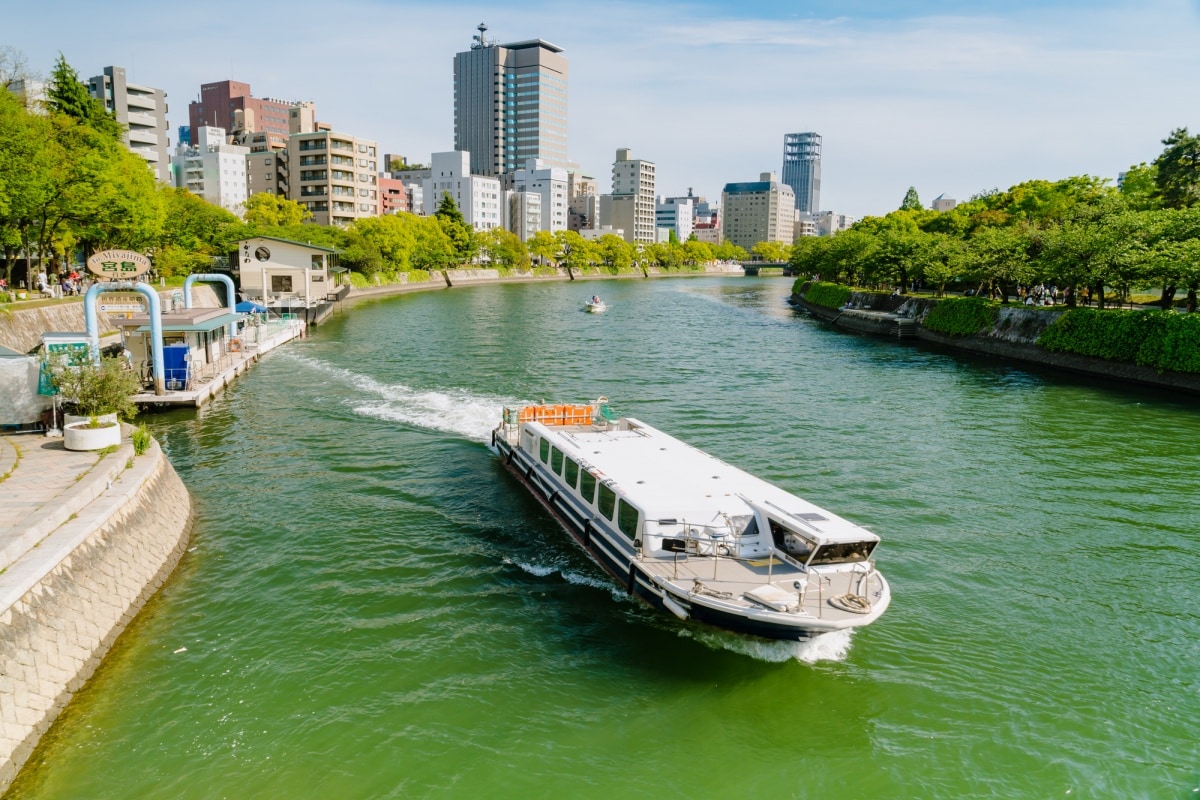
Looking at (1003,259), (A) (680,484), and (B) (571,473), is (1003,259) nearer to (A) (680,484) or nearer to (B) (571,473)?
(B) (571,473)

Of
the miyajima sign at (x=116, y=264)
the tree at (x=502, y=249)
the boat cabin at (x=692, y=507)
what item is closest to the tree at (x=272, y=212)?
the tree at (x=502, y=249)

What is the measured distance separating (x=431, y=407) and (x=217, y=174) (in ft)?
531

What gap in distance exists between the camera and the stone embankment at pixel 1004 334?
5203 centimetres

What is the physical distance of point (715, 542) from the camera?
18.6 meters

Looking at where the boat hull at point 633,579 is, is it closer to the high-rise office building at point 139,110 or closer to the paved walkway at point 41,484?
the paved walkway at point 41,484

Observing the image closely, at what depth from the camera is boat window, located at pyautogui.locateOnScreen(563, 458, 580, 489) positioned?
2386 centimetres

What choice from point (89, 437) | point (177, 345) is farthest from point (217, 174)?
point (89, 437)

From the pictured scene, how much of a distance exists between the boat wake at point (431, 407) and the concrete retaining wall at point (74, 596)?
1622 cm

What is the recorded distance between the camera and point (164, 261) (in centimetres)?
8256

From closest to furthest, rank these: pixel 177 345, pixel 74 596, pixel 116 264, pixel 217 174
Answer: pixel 74 596 → pixel 116 264 → pixel 177 345 → pixel 217 174

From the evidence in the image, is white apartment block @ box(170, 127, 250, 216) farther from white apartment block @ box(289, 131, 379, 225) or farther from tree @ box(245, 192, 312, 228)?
tree @ box(245, 192, 312, 228)

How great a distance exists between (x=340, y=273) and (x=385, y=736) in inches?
4521

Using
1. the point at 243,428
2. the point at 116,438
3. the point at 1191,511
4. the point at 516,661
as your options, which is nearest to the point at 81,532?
the point at 116,438

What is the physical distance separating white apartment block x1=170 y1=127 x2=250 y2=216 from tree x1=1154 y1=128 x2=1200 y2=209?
6539 inches
